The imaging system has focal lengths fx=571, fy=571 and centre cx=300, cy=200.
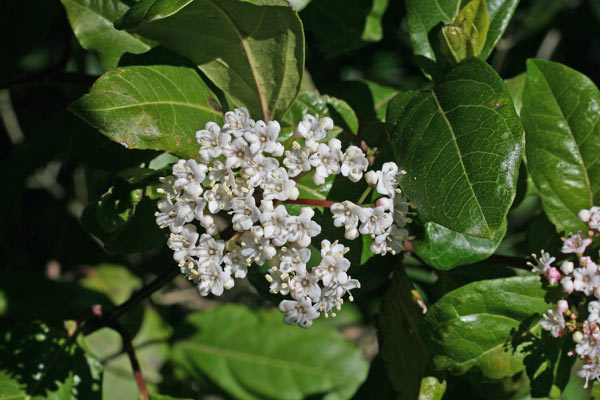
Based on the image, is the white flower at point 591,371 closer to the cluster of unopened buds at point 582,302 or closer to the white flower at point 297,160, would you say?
the cluster of unopened buds at point 582,302

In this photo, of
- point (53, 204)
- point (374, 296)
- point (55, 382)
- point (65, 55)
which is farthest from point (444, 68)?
point (53, 204)

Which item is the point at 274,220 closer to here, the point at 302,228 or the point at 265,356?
the point at 302,228

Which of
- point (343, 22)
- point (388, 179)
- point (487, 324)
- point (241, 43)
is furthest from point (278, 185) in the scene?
point (343, 22)

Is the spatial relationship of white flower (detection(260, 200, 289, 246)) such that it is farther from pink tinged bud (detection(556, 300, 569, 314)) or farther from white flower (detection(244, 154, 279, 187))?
pink tinged bud (detection(556, 300, 569, 314))

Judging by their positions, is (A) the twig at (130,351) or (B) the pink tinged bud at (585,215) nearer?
(B) the pink tinged bud at (585,215)

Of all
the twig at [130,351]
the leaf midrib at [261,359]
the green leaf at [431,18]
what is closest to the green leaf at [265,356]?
the leaf midrib at [261,359]

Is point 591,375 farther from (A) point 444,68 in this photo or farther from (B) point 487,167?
(A) point 444,68
